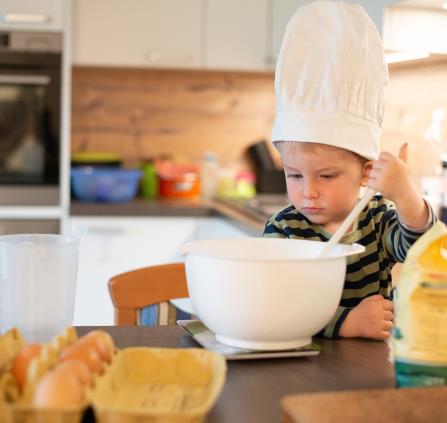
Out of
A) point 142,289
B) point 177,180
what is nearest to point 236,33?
point 177,180

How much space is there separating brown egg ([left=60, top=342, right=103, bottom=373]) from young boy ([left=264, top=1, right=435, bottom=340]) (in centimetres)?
43

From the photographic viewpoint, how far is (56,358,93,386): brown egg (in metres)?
0.76

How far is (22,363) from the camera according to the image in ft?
2.70

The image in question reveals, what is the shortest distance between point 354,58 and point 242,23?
229cm

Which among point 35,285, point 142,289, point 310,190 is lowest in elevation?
point 142,289

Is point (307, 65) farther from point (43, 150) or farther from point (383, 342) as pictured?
point (43, 150)

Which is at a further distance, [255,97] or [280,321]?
[255,97]

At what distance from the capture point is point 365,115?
4.25 ft

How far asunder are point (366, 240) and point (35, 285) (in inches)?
24.5

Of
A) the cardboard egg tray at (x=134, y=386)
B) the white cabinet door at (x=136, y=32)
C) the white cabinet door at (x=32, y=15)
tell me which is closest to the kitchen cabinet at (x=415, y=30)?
the white cabinet door at (x=136, y=32)

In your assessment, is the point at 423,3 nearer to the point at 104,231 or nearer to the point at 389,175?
the point at 104,231

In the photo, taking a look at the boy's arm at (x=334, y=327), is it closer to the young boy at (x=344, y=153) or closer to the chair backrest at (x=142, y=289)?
the young boy at (x=344, y=153)

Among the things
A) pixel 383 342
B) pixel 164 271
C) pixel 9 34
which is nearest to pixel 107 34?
pixel 9 34

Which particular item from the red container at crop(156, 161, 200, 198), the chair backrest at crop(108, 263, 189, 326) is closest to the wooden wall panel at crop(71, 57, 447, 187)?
the red container at crop(156, 161, 200, 198)
